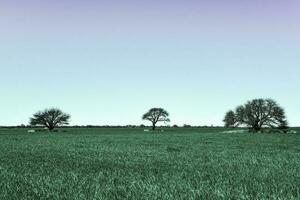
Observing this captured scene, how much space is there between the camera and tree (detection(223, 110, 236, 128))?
126m

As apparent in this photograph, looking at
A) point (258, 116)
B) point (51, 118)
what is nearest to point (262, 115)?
point (258, 116)

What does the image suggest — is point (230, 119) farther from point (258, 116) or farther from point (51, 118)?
point (51, 118)

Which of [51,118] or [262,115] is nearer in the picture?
[262,115]

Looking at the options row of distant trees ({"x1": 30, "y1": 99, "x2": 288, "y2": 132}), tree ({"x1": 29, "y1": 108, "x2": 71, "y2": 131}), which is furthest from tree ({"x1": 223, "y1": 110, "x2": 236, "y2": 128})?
tree ({"x1": 29, "y1": 108, "x2": 71, "y2": 131})

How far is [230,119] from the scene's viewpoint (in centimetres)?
12725

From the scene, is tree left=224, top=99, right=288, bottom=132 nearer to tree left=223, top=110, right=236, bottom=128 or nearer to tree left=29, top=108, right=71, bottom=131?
tree left=223, top=110, right=236, bottom=128

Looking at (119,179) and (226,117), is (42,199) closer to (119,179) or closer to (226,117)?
(119,179)

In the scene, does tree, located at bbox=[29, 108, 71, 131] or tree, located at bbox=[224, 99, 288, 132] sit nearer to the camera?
A: tree, located at bbox=[224, 99, 288, 132]

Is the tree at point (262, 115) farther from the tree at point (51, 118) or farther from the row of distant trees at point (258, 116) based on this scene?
the tree at point (51, 118)

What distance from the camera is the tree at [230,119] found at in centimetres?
12555

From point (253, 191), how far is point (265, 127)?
115 metres

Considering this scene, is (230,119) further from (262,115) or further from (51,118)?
(51,118)

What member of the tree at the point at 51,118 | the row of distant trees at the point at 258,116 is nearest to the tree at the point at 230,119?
the row of distant trees at the point at 258,116

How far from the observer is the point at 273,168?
16.8 metres
